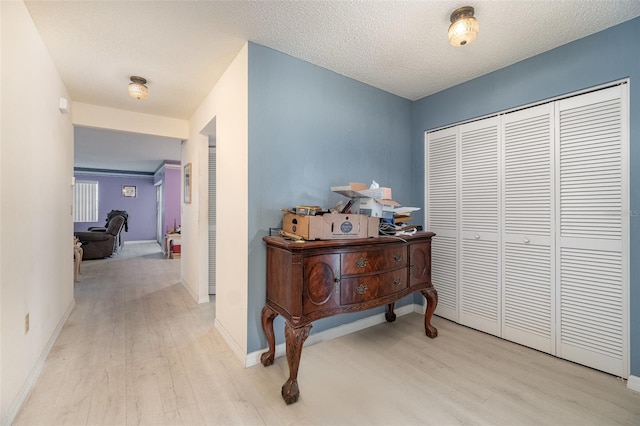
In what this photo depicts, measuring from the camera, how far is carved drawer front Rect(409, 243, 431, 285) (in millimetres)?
2334

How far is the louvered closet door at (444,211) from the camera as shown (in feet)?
9.28

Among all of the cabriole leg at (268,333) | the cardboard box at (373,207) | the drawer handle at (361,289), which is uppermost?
the cardboard box at (373,207)

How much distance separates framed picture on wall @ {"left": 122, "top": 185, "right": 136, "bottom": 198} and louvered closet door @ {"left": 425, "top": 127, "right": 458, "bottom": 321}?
941 cm

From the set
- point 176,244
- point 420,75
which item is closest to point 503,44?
point 420,75

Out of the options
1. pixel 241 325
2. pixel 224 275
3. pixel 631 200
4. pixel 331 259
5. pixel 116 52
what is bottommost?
pixel 241 325

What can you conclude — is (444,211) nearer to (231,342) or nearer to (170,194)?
(231,342)

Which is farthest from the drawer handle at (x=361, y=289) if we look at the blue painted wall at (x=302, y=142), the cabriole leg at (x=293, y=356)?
the blue painted wall at (x=302, y=142)

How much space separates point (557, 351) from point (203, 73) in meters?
3.62

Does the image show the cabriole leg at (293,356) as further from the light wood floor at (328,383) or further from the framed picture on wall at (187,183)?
the framed picture on wall at (187,183)

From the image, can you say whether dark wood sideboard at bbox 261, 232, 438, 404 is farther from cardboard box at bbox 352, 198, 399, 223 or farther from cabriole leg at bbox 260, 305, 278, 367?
cardboard box at bbox 352, 198, 399, 223

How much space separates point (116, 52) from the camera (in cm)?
219

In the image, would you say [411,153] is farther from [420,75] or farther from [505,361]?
[505,361]

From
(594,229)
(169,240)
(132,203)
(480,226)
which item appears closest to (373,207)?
(480,226)

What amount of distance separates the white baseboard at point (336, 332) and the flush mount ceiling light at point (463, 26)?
2295 millimetres
